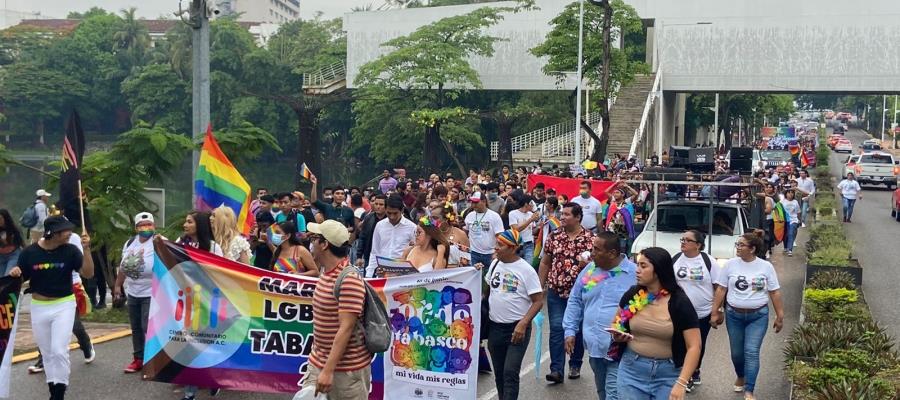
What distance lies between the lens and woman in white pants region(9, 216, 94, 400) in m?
8.62

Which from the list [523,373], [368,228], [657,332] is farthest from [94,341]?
[657,332]

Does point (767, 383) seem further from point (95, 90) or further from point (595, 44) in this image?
point (95, 90)

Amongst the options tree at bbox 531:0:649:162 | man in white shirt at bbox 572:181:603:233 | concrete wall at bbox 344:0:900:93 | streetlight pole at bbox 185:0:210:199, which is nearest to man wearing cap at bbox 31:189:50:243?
streetlight pole at bbox 185:0:210:199

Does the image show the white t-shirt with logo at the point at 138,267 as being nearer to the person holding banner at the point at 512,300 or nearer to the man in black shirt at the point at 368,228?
the person holding banner at the point at 512,300

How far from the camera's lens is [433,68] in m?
46.1

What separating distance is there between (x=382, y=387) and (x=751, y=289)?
3.30 m

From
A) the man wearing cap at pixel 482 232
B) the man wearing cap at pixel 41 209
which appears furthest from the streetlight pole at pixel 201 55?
the man wearing cap at pixel 482 232

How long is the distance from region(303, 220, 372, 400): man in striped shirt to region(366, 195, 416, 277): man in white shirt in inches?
220

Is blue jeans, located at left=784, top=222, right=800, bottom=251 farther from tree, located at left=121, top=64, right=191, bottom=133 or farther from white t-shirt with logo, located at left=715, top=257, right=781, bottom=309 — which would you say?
tree, located at left=121, top=64, right=191, bottom=133

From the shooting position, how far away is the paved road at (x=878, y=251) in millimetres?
15473

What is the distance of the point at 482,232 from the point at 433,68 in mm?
32617

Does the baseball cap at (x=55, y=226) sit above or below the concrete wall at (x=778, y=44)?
below

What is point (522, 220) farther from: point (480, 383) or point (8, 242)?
point (8, 242)

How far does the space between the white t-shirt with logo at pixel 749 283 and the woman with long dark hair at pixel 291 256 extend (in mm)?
3632
